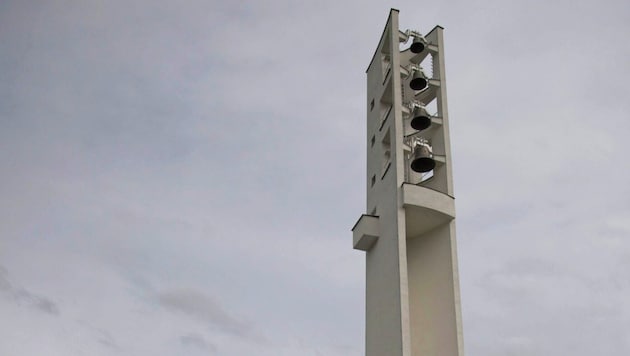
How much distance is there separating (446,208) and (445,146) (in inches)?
86.7

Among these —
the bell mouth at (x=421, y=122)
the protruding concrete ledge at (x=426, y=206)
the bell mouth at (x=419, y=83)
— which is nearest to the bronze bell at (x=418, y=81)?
the bell mouth at (x=419, y=83)

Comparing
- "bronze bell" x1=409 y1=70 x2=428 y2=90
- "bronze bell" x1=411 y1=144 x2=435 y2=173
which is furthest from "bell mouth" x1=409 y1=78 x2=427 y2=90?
"bronze bell" x1=411 y1=144 x2=435 y2=173

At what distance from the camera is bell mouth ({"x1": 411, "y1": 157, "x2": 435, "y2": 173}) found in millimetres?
17905

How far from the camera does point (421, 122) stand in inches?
738

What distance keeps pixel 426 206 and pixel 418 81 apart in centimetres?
445

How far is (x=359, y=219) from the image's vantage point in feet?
61.3

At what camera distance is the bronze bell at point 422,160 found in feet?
58.7

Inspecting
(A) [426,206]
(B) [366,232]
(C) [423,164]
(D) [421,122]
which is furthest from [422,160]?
(B) [366,232]

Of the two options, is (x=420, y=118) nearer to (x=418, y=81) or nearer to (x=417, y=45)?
(x=418, y=81)

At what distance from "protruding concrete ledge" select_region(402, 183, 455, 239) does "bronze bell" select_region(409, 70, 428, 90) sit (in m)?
3.78

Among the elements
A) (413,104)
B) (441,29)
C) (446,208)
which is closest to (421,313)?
(446,208)

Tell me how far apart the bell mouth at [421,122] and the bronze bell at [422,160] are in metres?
0.88

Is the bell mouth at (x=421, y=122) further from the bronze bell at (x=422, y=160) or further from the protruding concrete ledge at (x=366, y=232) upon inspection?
the protruding concrete ledge at (x=366, y=232)

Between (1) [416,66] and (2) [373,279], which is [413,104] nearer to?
(1) [416,66]
